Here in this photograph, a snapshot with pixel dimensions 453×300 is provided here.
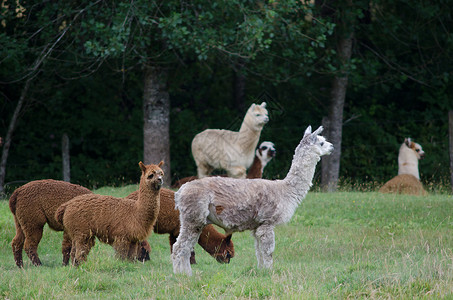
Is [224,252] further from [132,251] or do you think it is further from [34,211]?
[34,211]

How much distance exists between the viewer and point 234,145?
1302 cm

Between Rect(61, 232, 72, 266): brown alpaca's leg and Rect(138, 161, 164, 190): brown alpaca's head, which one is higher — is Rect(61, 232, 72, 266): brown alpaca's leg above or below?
below

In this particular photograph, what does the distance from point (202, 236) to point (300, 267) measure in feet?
5.18

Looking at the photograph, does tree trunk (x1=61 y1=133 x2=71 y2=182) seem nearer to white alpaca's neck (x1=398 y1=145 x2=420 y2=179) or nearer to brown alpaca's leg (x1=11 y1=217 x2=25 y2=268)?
brown alpaca's leg (x1=11 y1=217 x2=25 y2=268)

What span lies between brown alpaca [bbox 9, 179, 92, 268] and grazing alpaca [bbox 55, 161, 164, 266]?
0.65 m

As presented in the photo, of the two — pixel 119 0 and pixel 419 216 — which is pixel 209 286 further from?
pixel 119 0

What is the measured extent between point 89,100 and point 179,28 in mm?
6202

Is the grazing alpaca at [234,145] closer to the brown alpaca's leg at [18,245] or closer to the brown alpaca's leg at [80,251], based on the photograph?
the brown alpaca's leg at [18,245]

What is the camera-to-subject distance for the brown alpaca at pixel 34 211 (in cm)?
744

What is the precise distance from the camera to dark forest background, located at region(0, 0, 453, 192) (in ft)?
48.1

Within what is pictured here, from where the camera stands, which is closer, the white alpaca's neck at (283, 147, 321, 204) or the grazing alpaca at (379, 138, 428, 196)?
the white alpaca's neck at (283, 147, 321, 204)

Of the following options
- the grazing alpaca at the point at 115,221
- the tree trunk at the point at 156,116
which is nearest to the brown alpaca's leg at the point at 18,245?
the grazing alpaca at the point at 115,221

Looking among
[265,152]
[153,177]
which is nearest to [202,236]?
[153,177]

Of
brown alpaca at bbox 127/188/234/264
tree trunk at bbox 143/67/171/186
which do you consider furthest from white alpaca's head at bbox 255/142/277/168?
brown alpaca at bbox 127/188/234/264
